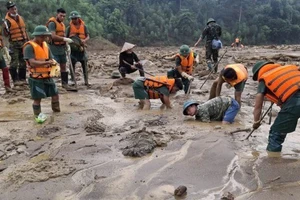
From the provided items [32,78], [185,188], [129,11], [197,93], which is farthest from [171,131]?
[129,11]

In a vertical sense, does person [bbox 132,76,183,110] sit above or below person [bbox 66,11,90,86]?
below

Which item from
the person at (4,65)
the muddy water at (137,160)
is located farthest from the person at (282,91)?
the person at (4,65)

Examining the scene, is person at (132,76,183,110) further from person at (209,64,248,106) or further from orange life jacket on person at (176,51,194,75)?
orange life jacket on person at (176,51,194,75)

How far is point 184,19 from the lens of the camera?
46.4 meters

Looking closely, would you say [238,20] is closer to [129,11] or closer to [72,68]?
[129,11]

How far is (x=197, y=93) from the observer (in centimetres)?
885

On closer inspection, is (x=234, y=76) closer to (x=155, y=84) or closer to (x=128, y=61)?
(x=155, y=84)

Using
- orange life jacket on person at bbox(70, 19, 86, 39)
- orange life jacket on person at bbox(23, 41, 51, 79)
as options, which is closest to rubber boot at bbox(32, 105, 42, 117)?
orange life jacket on person at bbox(23, 41, 51, 79)

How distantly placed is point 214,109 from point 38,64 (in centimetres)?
288

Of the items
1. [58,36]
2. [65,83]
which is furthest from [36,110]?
[65,83]

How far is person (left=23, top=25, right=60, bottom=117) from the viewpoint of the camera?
244 inches

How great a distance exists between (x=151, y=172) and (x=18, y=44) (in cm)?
591

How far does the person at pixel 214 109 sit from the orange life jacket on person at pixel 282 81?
1695 millimetres

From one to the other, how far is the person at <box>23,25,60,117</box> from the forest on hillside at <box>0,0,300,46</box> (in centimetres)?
2540
